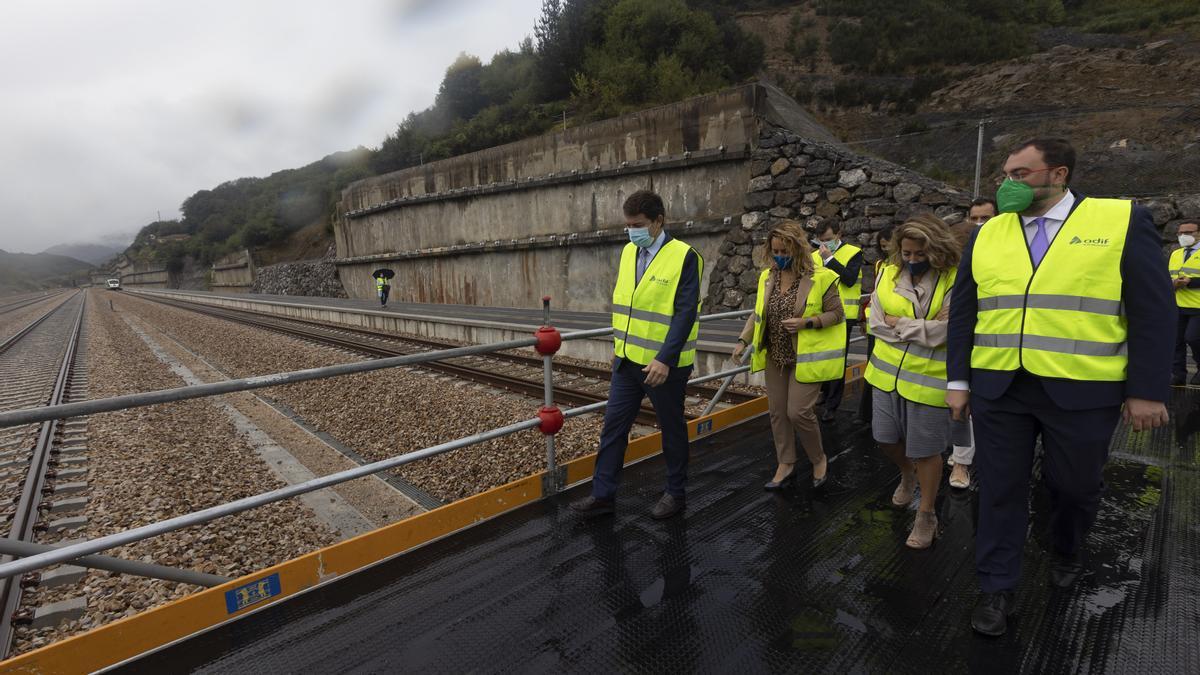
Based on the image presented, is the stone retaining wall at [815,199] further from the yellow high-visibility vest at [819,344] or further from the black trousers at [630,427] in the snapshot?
the black trousers at [630,427]

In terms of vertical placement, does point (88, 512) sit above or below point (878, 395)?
below

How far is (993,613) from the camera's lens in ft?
7.07

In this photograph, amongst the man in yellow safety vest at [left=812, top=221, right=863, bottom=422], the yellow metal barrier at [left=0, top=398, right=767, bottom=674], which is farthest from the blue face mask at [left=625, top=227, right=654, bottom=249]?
the man in yellow safety vest at [left=812, top=221, right=863, bottom=422]

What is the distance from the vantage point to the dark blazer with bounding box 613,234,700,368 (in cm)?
294

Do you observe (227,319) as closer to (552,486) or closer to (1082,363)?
(552,486)

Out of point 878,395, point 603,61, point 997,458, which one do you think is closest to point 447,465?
point 878,395

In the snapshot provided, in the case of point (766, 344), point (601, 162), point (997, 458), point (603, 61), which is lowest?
point (997, 458)

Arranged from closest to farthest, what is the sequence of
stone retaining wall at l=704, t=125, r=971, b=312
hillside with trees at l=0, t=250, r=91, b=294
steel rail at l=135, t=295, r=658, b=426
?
steel rail at l=135, t=295, r=658, b=426 → stone retaining wall at l=704, t=125, r=971, b=312 → hillside with trees at l=0, t=250, r=91, b=294

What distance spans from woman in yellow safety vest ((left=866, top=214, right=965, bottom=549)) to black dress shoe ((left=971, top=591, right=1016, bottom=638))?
603 mm

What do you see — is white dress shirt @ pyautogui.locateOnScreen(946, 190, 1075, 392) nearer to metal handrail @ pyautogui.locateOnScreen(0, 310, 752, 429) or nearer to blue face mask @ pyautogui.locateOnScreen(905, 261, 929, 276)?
blue face mask @ pyautogui.locateOnScreen(905, 261, 929, 276)

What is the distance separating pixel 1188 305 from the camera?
Answer: 5910mm

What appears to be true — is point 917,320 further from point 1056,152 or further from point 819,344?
point 1056,152

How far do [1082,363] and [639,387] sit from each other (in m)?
1.94

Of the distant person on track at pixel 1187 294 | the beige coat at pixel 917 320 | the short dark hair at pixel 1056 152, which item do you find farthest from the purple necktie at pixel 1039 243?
the distant person on track at pixel 1187 294
